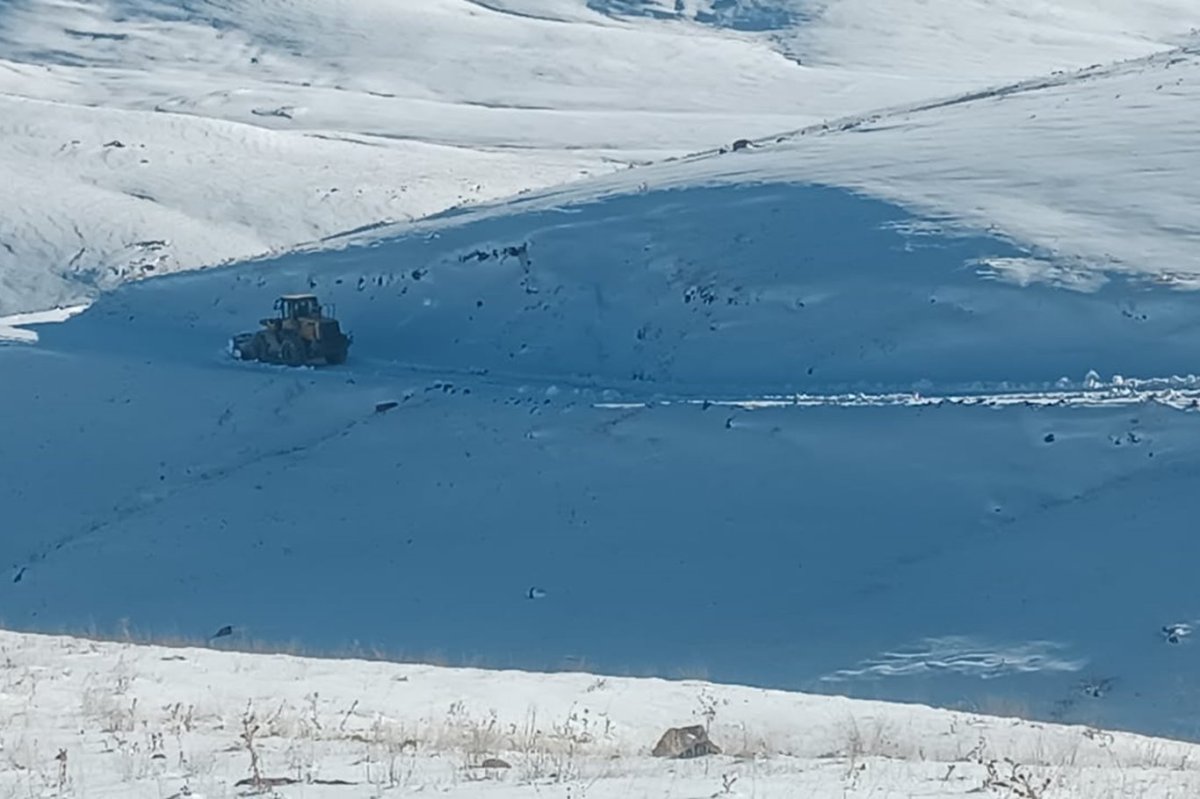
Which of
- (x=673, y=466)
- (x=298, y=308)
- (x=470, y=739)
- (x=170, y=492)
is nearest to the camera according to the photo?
(x=470, y=739)

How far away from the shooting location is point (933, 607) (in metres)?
19.8

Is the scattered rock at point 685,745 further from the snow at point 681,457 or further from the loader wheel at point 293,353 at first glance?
the loader wheel at point 293,353

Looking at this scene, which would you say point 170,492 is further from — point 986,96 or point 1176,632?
point 986,96

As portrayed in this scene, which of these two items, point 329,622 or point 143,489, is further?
point 143,489

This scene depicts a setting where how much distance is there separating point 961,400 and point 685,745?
45.8ft

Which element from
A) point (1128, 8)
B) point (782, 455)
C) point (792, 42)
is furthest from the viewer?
point (1128, 8)

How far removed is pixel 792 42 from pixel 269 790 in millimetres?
95932

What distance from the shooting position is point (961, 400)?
80.5 ft

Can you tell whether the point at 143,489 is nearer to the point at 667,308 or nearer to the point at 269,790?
the point at 667,308

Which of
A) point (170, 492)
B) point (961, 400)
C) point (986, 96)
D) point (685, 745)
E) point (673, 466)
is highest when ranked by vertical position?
point (986, 96)

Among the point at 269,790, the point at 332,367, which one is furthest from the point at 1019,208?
the point at 269,790

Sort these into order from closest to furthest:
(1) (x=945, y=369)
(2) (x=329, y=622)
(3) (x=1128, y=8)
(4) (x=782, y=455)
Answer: (2) (x=329, y=622) → (4) (x=782, y=455) → (1) (x=945, y=369) → (3) (x=1128, y=8)

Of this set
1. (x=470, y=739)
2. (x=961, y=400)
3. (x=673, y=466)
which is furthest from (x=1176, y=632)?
(x=470, y=739)

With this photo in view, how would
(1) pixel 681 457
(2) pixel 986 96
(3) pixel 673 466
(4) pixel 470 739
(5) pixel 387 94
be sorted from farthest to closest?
(5) pixel 387 94, (2) pixel 986 96, (1) pixel 681 457, (3) pixel 673 466, (4) pixel 470 739
